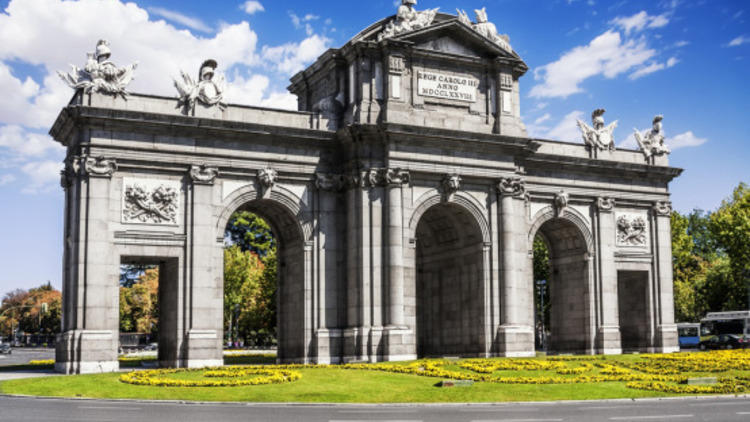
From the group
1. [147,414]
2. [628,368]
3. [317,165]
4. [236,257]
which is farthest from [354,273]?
[236,257]

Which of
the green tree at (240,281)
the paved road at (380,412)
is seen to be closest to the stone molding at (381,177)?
the paved road at (380,412)

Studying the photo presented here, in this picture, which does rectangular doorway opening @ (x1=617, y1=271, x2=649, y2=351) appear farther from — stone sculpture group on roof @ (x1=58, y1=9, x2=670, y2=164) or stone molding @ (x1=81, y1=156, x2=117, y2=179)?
stone molding @ (x1=81, y1=156, x2=117, y2=179)

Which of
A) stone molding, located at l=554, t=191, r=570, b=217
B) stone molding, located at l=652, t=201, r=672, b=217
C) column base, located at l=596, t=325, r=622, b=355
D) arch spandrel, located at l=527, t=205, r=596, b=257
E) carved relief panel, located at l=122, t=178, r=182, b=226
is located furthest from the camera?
stone molding, located at l=652, t=201, r=672, b=217

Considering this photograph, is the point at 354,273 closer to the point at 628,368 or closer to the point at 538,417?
the point at 628,368

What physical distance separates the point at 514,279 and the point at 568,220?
863 centimetres

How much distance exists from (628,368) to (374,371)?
1235cm

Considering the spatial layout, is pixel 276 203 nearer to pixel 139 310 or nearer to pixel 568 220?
pixel 568 220

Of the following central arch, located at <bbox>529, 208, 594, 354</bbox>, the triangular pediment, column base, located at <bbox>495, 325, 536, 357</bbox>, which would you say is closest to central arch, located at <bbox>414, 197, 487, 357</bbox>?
column base, located at <bbox>495, 325, 536, 357</bbox>

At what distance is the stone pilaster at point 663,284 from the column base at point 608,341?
12.3 ft

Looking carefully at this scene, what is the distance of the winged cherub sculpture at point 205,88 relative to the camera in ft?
149

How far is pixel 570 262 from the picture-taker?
58188 mm

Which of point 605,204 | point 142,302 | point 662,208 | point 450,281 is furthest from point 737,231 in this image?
point 142,302

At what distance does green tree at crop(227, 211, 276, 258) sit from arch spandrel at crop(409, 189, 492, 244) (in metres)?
50.7

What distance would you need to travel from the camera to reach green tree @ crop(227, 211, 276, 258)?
3922 inches
